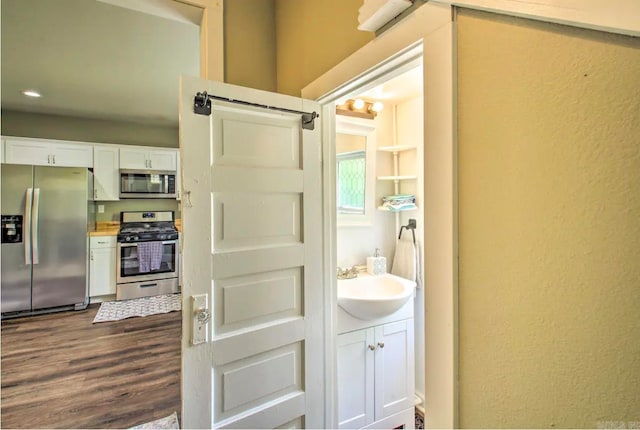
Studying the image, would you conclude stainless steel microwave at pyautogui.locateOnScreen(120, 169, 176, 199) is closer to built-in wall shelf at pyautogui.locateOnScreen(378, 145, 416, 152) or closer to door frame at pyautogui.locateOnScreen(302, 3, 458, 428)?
built-in wall shelf at pyautogui.locateOnScreen(378, 145, 416, 152)

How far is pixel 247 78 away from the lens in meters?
1.47

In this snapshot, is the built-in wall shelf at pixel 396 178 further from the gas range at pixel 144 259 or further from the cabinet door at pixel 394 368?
the gas range at pixel 144 259

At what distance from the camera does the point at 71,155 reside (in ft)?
13.6

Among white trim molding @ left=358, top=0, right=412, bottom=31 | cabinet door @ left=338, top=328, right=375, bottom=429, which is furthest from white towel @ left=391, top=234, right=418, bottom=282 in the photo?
white trim molding @ left=358, top=0, right=412, bottom=31

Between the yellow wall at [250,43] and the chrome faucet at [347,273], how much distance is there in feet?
4.10

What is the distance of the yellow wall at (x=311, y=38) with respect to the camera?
1.09 metres

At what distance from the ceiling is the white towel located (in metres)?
1.89

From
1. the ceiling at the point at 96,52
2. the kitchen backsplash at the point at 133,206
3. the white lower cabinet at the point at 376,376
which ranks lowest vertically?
the white lower cabinet at the point at 376,376

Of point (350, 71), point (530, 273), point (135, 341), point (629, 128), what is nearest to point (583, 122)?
point (629, 128)

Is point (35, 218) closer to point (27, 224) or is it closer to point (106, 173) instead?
point (27, 224)

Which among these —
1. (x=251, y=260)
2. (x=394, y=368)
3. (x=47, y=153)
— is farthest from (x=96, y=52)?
(x=394, y=368)

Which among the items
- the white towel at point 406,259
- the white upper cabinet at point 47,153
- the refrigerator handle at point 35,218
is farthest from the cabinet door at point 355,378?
the white upper cabinet at point 47,153

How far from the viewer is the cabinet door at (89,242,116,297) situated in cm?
406

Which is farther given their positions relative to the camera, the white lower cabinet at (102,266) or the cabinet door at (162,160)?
the cabinet door at (162,160)
